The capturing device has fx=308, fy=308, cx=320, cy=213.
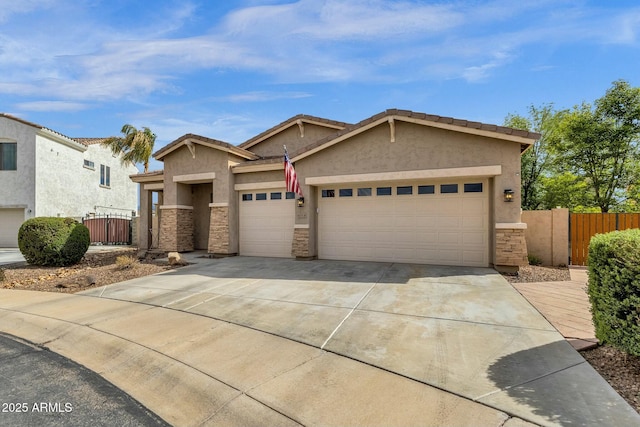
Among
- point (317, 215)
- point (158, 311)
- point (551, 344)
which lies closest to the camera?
point (551, 344)

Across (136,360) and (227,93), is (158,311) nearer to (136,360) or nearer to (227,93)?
(136,360)

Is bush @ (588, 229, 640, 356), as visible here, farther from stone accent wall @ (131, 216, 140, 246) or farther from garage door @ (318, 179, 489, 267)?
stone accent wall @ (131, 216, 140, 246)

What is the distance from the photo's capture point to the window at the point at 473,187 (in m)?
9.63

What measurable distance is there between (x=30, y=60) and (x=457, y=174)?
1615 cm

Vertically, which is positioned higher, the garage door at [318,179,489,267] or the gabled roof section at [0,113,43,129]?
the gabled roof section at [0,113,43,129]

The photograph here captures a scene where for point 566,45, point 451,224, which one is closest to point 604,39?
point 566,45

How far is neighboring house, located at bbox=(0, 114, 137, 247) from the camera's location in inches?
776

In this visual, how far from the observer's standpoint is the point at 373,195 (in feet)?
35.7

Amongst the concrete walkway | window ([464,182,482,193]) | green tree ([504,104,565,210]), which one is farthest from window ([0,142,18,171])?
green tree ([504,104,565,210])

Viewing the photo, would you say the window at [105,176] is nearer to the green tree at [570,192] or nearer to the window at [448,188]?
→ the window at [448,188]

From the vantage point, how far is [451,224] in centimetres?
986

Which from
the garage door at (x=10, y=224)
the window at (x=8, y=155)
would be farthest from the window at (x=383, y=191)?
the window at (x=8, y=155)

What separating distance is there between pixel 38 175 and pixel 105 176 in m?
6.10

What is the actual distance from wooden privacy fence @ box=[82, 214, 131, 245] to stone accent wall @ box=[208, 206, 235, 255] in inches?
494
